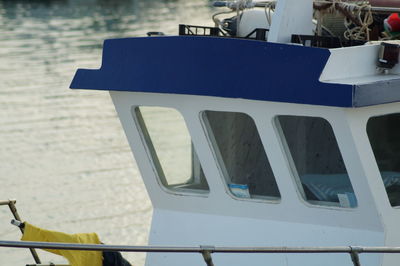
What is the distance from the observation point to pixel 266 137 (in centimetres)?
650

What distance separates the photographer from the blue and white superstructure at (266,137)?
20.2 ft

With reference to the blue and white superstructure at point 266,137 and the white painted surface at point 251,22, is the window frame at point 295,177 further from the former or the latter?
the white painted surface at point 251,22

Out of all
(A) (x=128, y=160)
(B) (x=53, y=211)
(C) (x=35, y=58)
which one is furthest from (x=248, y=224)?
(C) (x=35, y=58)

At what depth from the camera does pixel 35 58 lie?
27.9 meters

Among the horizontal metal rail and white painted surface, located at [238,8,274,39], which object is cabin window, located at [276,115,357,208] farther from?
white painted surface, located at [238,8,274,39]

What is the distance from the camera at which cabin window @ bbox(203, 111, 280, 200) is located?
668 cm

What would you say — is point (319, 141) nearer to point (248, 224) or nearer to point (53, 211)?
point (248, 224)

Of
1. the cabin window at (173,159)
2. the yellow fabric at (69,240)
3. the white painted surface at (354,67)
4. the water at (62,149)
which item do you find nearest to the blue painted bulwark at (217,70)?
the white painted surface at (354,67)

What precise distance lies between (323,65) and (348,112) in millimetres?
359

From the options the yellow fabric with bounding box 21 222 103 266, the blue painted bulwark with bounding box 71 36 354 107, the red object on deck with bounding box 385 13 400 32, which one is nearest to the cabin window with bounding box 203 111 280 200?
the blue painted bulwark with bounding box 71 36 354 107

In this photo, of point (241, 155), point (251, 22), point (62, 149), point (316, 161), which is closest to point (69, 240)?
point (241, 155)

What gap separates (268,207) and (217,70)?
3.66 ft

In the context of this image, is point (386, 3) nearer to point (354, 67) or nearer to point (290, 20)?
point (290, 20)

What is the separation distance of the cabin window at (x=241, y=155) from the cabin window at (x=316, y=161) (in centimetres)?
24
